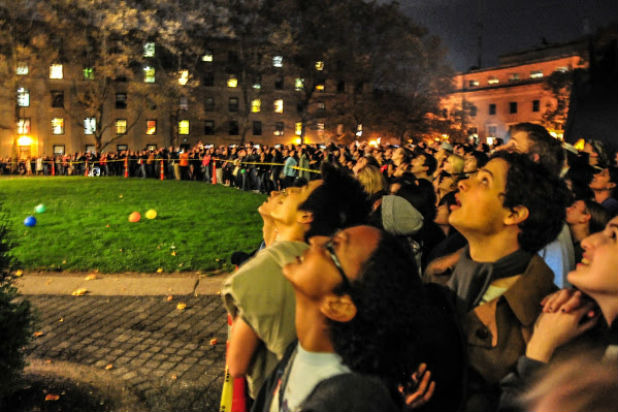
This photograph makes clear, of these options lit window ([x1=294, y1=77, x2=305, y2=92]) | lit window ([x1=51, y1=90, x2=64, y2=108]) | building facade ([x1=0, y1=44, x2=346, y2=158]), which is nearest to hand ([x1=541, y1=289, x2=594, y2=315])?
lit window ([x1=294, y1=77, x2=305, y2=92])

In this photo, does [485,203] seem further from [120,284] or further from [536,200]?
[120,284]

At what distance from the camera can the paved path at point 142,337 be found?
183 inches

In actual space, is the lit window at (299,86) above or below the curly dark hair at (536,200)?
above

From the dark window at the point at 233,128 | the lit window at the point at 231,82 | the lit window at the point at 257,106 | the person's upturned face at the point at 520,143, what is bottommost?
the person's upturned face at the point at 520,143

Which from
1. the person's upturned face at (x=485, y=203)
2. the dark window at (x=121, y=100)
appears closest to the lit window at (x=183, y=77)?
the dark window at (x=121, y=100)

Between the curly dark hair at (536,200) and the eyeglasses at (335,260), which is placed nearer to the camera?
the eyeglasses at (335,260)

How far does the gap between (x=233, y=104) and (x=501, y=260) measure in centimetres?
6437

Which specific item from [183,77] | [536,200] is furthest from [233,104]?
[536,200]

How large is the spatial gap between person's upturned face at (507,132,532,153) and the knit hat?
0.91 m

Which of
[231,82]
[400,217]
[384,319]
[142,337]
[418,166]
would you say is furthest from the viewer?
[231,82]

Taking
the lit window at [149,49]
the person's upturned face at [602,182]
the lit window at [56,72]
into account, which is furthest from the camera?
the lit window at [56,72]

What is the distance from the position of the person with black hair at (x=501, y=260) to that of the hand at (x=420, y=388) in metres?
0.33

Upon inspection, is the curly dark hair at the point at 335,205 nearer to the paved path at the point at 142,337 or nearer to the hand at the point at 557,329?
the hand at the point at 557,329

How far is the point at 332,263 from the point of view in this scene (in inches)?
70.1
